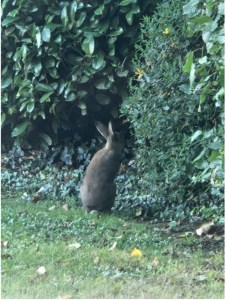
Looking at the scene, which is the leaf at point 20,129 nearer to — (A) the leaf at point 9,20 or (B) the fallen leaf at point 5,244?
(A) the leaf at point 9,20

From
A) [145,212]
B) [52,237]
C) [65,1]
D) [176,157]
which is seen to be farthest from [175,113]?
[65,1]

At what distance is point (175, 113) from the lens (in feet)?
25.4

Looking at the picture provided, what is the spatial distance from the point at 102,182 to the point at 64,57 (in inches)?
80.0

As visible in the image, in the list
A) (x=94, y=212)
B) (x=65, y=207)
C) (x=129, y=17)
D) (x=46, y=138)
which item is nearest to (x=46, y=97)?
(x=46, y=138)

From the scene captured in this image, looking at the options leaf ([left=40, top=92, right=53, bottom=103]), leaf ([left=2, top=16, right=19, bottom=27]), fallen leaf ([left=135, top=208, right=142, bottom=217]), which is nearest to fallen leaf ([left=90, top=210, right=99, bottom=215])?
fallen leaf ([left=135, top=208, right=142, bottom=217])

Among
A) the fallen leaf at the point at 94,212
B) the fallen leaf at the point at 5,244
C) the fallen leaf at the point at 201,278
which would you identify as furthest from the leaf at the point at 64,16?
the fallen leaf at the point at 201,278

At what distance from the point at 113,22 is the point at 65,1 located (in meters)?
0.67

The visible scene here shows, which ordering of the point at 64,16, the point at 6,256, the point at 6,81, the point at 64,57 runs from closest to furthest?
the point at 6,256 < the point at 64,16 < the point at 64,57 < the point at 6,81

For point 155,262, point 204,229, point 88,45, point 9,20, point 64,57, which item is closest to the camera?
point 155,262

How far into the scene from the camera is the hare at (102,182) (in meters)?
8.38

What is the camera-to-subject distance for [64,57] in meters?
9.72

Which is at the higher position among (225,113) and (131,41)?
(131,41)

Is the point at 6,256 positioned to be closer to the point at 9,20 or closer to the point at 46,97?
the point at 46,97

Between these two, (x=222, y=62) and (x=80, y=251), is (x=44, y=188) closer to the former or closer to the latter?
(x=80, y=251)
